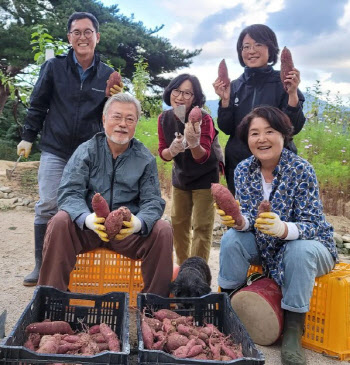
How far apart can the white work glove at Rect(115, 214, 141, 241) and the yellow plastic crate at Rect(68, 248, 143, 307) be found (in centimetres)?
31

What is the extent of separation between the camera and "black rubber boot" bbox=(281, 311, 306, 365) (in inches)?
91.4

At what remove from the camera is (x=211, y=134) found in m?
3.22

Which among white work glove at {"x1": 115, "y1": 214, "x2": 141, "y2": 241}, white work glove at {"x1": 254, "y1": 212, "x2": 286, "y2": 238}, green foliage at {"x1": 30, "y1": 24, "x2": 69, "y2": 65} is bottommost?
white work glove at {"x1": 115, "y1": 214, "x2": 141, "y2": 241}

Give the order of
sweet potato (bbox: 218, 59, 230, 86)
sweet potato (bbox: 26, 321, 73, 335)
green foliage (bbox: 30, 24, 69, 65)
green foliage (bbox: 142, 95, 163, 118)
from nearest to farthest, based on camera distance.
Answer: sweet potato (bbox: 26, 321, 73, 335) < sweet potato (bbox: 218, 59, 230, 86) < green foliage (bbox: 30, 24, 69, 65) < green foliage (bbox: 142, 95, 163, 118)

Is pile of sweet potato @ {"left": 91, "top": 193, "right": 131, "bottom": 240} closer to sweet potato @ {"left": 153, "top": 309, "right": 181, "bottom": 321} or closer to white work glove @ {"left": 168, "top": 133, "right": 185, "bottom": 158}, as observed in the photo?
sweet potato @ {"left": 153, "top": 309, "right": 181, "bottom": 321}

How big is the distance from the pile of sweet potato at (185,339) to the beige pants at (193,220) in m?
1.17

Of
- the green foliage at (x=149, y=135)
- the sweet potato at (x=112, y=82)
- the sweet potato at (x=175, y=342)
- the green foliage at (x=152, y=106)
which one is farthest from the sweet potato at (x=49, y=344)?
the green foliage at (x=152, y=106)

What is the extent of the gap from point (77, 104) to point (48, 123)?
281mm

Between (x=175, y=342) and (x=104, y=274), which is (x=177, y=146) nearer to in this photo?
(x=104, y=274)

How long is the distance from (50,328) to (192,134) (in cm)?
150

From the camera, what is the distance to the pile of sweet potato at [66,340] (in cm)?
189

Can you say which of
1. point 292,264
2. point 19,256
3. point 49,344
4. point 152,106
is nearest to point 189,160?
point 292,264

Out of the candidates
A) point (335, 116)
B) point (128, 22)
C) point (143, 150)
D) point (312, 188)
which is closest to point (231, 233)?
point (312, 188)

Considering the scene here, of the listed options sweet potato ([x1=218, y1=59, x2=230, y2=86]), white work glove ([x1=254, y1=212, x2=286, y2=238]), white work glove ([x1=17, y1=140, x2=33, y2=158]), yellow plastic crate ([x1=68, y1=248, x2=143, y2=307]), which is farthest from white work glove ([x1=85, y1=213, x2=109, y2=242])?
sweet potato ([x1=218, y1=59, x2=230, y2=86])
